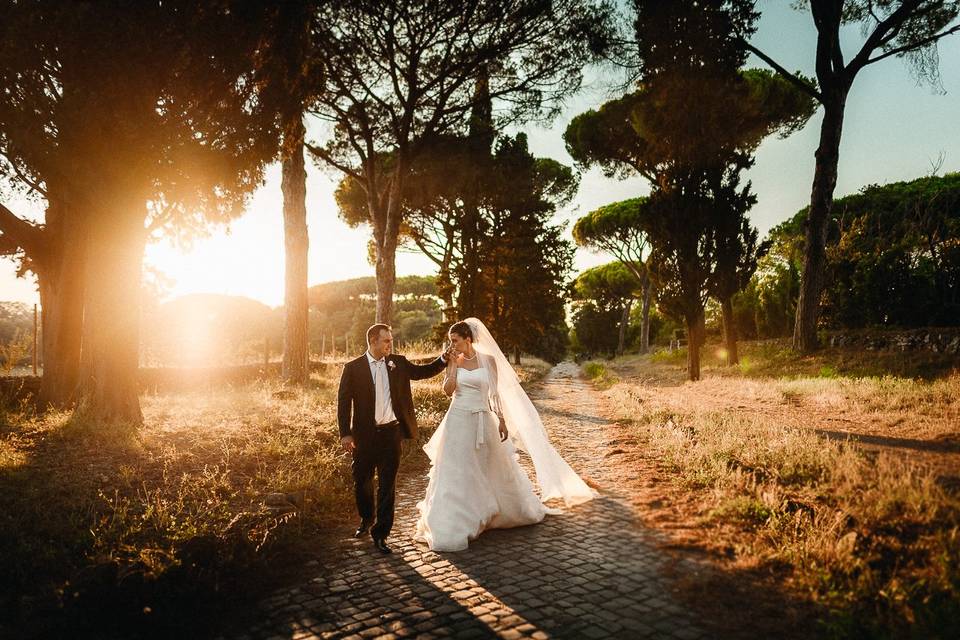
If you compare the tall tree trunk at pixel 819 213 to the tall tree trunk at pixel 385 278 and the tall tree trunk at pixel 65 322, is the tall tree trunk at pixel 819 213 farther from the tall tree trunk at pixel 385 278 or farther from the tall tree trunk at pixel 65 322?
the tall tree trunk at pixel 65 322

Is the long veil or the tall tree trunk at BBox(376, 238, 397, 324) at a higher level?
the tall tree trunk at BBox(376, 238, 397, 324)

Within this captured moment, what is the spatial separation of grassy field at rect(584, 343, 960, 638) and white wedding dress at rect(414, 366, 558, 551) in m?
1.42

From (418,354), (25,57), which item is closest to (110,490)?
(25,57)

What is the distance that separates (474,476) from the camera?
16.7 feet

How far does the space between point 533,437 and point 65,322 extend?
9.82 meters

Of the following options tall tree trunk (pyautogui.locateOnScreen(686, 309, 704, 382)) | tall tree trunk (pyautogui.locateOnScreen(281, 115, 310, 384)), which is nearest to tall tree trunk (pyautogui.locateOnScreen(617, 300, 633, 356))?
tall tree trunk (pyautogui.locateOnScreen(686, 309, 704, 382))

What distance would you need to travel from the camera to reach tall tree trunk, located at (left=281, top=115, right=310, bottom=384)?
1234 cm

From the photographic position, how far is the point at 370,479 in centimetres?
508

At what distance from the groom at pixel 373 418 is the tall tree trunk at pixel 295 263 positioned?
25.6ft

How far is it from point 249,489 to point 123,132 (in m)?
5.42

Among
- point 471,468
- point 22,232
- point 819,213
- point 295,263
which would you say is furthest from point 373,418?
point 819,213

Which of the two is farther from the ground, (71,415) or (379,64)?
(379,64)

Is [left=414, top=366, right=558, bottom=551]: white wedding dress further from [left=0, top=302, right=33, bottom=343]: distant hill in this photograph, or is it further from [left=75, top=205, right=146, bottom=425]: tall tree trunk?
[left=0, top=302, right=33, bottom=343]: distant hill

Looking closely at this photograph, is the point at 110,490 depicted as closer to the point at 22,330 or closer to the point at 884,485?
the point at 884,485
